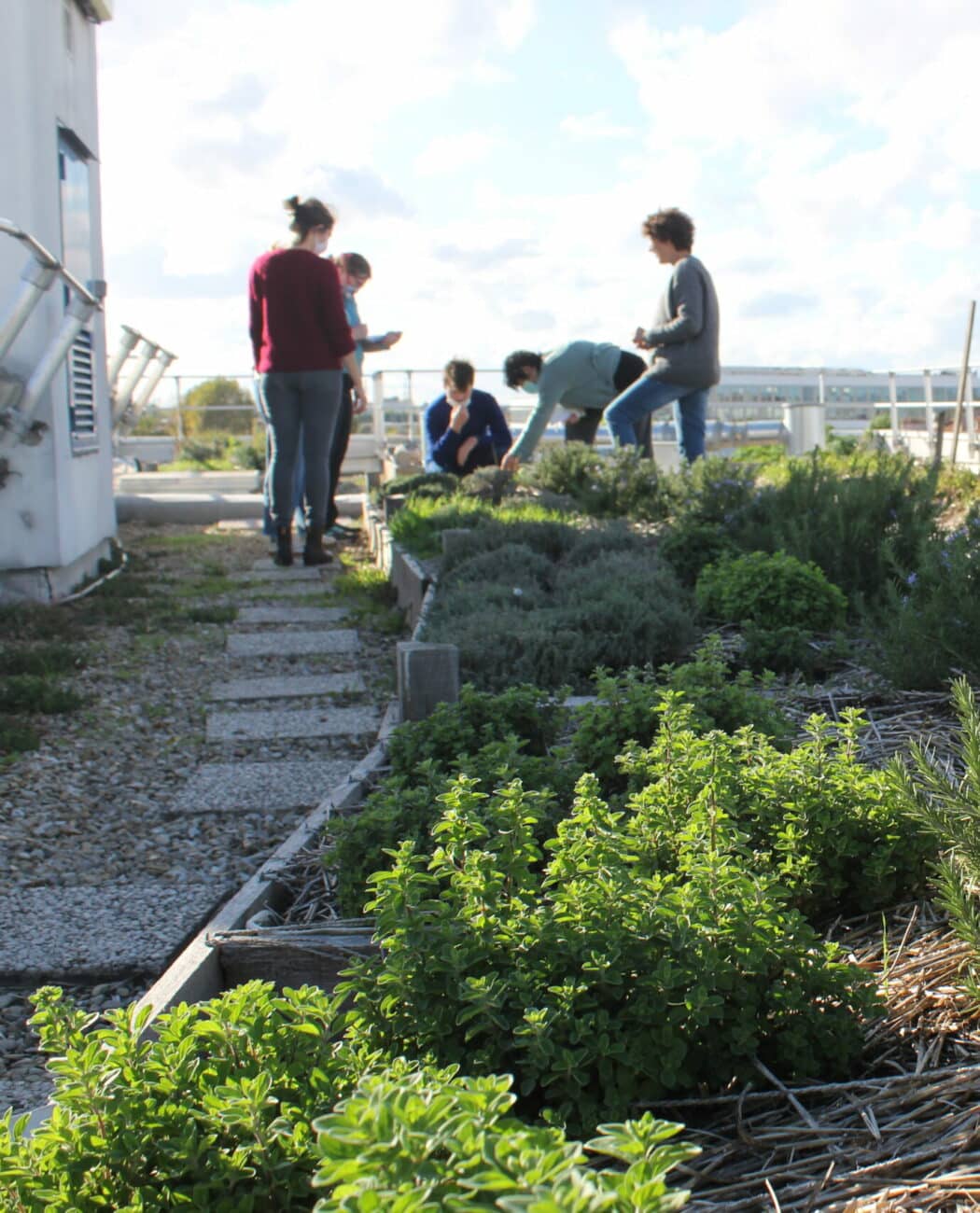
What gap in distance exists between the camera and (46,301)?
6.25 metres

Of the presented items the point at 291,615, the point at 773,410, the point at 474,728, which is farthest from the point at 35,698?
the point at 773,410

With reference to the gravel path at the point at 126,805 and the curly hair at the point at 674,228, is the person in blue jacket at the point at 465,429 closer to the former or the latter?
the curly hair at the point at 674,228

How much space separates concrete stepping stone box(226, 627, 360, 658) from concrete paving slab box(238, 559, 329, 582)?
1.62 metres

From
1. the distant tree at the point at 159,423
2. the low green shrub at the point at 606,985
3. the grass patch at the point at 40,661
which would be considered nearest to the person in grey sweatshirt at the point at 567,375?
the grass patch at the point at 40,661

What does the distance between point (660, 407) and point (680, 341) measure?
48 cm

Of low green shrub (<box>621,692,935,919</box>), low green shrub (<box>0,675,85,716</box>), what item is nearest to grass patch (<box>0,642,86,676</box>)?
low green shrub (<box>0,675,85,716</box>)

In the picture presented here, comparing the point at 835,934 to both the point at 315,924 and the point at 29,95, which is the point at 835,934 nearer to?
the point at 315,924

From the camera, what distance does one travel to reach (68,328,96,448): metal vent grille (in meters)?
6.92

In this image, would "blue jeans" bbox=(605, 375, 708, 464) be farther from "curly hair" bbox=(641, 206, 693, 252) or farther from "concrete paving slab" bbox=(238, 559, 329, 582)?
"concrete paving slab" bbox=(238, 559, 329, 582)

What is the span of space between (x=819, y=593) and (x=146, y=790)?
2.26 m

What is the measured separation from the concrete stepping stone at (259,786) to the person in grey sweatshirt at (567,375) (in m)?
4.39

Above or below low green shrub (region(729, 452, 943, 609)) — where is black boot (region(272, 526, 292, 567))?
below

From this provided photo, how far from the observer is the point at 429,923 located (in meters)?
1.50

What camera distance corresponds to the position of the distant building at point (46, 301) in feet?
18.9
